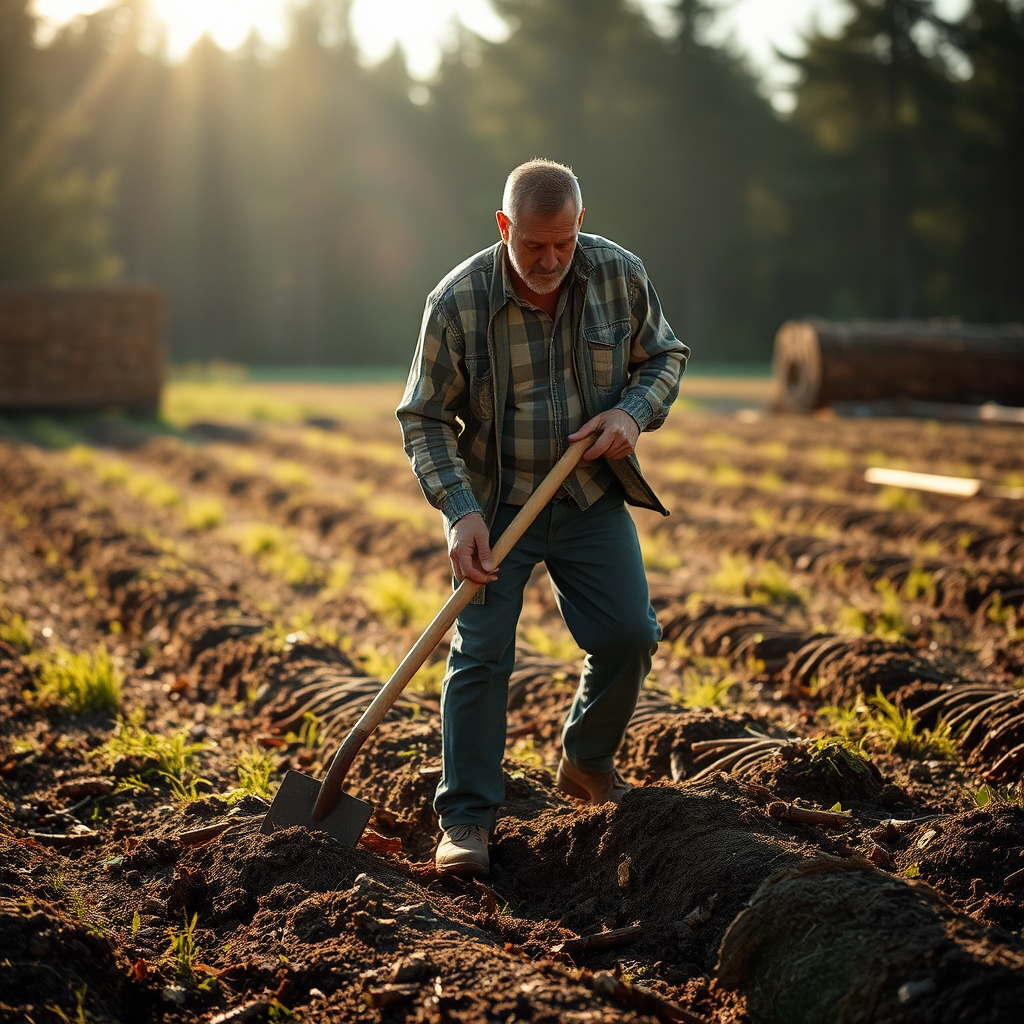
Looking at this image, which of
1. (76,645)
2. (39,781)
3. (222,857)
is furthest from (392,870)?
(76,645)

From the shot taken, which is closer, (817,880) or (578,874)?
(817,880)

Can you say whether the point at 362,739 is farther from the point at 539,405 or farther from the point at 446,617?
the point at 539,405

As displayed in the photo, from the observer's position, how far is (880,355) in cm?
1438

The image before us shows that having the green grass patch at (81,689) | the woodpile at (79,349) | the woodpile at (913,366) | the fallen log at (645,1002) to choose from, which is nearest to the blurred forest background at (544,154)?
the woodpile at (79,349)

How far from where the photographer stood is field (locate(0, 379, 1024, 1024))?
7.39ft

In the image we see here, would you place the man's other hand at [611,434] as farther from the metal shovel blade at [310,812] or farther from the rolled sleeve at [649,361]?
the metal shovel blade at [310,812]

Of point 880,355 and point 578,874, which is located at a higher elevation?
point 880,355

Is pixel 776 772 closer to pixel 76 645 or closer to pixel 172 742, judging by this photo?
pixel 172 742

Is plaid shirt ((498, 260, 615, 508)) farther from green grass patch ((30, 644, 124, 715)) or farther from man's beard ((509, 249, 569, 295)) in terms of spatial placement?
green grass patch ((30, 644, 124, 715))

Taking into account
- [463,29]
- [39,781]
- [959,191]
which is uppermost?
[463,29]

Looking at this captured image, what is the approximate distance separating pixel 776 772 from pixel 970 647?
205cm

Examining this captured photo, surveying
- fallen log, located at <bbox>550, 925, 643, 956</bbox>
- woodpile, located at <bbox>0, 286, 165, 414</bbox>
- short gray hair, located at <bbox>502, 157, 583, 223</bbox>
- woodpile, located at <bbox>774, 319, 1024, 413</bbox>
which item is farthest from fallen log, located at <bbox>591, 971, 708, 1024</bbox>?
woodpile, located at <bbox>0, 286, 165, 414</bbox>

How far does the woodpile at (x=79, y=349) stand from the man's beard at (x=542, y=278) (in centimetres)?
1440

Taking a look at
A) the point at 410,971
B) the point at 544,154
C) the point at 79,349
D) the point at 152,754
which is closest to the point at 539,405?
the point at 410,971
